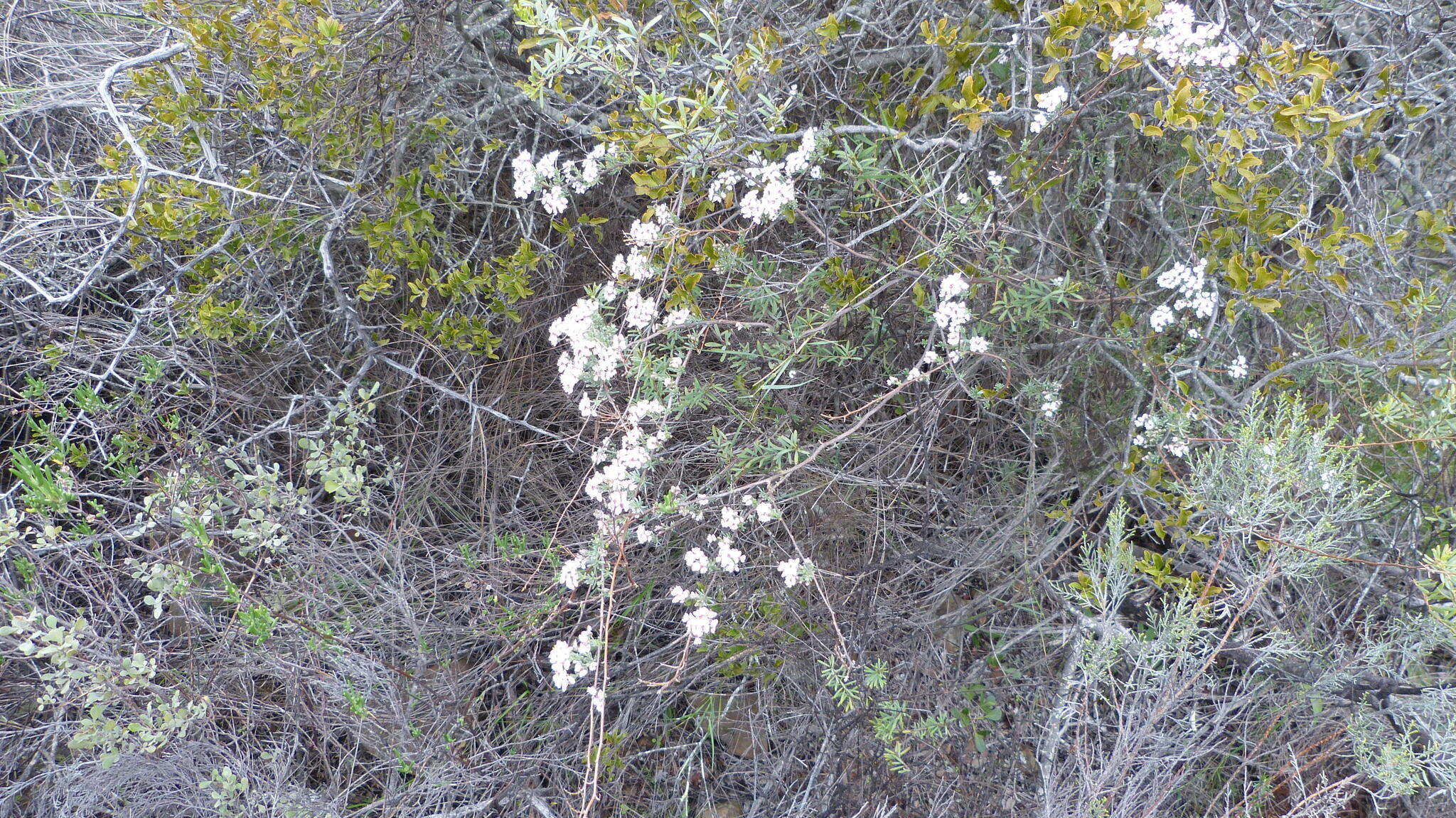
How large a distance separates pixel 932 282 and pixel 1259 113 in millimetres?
800

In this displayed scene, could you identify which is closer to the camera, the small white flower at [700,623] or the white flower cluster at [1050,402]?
the small white flower at [700,623]

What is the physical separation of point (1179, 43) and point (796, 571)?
1.40 metres

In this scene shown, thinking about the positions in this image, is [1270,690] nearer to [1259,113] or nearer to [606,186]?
[1259,113]

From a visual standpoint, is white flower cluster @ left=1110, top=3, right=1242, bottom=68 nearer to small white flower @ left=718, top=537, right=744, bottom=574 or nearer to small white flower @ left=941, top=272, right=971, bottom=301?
small white flower @ left=941, top=272, right=971, bottom=301

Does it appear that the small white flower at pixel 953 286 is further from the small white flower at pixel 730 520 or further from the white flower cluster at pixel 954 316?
the small white flower at pixel 730 520

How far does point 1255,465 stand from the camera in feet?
6.52

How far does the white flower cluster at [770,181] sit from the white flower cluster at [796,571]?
81 cm

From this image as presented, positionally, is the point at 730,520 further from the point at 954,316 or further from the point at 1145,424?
the point at 1145,424

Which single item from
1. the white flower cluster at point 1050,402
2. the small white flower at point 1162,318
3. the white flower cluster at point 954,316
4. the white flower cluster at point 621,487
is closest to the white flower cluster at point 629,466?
the white flower cluster at point 621,487

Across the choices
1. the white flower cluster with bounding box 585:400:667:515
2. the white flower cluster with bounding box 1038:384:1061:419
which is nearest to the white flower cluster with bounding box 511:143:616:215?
the white flower cluster with bounding box 585:400:667:515

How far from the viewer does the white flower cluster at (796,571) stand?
6.50ft

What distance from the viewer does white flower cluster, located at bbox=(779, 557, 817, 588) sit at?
6.50 ft

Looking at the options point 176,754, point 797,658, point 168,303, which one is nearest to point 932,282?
point 797,658

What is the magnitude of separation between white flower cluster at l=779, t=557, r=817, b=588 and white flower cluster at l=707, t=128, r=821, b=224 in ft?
2.66
